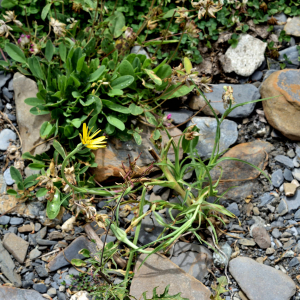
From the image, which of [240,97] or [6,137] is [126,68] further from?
[6,137]

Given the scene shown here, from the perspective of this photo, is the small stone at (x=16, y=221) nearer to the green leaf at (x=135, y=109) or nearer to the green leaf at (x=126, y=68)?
the green leaf at (x=135, y=109)

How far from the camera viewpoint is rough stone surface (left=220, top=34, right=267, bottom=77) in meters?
3.18

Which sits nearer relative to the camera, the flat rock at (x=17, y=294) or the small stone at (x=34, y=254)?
the flat rock at (x=17, y=294)

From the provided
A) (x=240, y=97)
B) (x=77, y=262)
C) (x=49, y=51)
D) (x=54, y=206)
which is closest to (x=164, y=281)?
(x=77, y=262)

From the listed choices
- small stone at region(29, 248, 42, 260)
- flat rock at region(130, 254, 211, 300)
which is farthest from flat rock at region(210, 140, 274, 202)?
small stone at region(29, 248, 42, 260)

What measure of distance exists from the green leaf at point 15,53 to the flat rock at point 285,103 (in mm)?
2031

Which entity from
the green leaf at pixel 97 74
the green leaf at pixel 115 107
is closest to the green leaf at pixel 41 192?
the green leaf at pixel 115 107

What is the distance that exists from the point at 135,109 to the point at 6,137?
1095 millimetres

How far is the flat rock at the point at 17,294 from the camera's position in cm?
226

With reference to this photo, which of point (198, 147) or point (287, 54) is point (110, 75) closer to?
point (198, 147)

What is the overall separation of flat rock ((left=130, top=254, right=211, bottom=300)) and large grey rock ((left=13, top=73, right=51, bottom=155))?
1190mm

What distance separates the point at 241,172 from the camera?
2.77m

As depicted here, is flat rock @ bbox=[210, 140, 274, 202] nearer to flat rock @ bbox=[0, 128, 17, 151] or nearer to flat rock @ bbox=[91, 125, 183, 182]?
flat rock @ bbox=[91, 125, 183, 182]

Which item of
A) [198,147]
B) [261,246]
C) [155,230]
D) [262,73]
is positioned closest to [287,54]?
[262,73]
